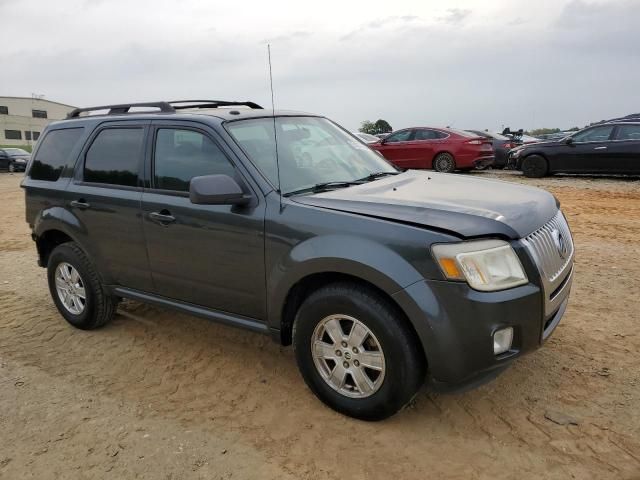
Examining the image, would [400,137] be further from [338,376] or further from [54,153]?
[338,376]

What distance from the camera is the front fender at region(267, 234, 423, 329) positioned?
8.93 ft

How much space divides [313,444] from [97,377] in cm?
177

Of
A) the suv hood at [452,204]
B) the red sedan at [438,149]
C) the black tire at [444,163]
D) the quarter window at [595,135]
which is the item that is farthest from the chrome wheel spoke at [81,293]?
the quarter window at [595,135]

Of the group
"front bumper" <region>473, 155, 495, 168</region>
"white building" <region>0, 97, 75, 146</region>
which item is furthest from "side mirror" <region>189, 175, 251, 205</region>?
"white building" <region>0, 97, 75, 146</region>

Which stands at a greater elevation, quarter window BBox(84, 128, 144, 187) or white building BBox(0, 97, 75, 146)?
white building BBox(0, 97, 75, 146)

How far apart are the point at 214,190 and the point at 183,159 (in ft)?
2.50

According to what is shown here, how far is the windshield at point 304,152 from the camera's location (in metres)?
3.46

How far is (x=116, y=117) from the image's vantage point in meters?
4.23

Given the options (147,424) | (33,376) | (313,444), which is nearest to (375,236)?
(313,444)

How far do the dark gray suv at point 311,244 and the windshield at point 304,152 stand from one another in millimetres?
14

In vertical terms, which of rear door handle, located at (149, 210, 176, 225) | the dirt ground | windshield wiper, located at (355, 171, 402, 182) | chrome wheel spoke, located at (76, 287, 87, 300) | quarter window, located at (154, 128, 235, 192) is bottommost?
the dirt ground

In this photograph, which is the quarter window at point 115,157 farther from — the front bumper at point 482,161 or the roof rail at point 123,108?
the front bumper at point 482,161

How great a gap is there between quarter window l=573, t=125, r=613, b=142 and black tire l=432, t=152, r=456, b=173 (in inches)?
124

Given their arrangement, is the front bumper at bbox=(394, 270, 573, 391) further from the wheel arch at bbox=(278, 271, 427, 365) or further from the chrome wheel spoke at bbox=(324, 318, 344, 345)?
the chrome wheel spoke at bbox=(324, 318, 344, 345)
